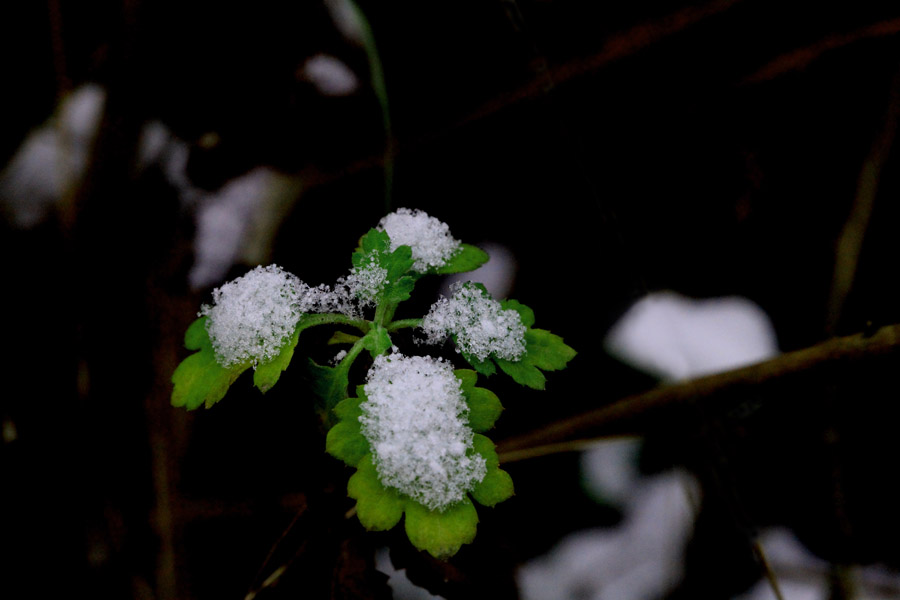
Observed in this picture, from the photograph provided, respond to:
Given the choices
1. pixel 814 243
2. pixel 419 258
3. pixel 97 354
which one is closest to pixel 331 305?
pixel 419 258

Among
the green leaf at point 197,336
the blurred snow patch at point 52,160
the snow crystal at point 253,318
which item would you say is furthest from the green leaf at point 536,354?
the blurred snow patch at point 52,160

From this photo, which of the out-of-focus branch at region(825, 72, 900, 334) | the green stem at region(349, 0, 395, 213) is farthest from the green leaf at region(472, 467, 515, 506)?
the out-of-focus branch at region(825, 72, 900, 334)

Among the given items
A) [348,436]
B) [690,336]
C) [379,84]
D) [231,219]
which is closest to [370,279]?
[348,436]

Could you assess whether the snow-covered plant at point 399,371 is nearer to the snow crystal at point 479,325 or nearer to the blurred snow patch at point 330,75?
the snow crystal at point 479,325

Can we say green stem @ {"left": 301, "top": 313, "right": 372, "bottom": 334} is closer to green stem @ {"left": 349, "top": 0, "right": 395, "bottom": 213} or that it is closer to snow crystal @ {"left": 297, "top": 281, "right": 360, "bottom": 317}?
snow crystal @ {"left": 297, "top": 281, "right": 360, "bottom": 317}

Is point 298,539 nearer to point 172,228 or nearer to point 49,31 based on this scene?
point 172,228

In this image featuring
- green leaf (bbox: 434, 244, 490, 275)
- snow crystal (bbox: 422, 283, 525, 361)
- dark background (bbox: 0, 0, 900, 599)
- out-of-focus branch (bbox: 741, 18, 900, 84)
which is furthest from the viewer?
out-of-focus branch (bbox: 741, 18, 900, 84)
